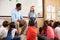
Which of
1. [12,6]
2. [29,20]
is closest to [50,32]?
[29,20]

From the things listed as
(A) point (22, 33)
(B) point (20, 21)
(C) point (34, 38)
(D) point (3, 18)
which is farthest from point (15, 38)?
(D) point (3, 18)

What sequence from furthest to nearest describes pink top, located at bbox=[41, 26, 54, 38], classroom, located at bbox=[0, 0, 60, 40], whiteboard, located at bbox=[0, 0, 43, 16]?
whiteboard, located at bbox=[0, 0, 43, 16], pink top, located at bbox=[41, 26, 54, 38], classroom, located at bbox=[0, 0, 60, 40]

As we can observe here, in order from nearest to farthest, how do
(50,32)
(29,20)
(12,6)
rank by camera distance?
(50,32) → (29,20) → (12,6)

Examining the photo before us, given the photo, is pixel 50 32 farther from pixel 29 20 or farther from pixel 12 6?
pixel 12 6

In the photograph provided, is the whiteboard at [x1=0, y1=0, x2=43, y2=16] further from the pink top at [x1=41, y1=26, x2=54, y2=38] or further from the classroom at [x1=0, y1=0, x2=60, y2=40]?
the pink top at [x1=41, y1=26, x2=54, y2=38]

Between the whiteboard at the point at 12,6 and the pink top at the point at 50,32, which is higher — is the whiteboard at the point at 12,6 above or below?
above

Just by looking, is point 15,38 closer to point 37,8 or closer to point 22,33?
point 22,33

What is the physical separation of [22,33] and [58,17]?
3826mm

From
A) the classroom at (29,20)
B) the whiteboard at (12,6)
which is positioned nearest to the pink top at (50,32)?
the classroom at (29,20)

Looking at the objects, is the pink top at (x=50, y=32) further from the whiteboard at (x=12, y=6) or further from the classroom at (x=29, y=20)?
the whiteboard at (x=12, y=6)

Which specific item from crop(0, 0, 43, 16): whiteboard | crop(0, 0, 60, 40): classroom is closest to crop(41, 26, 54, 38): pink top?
crop(0, 0, 60, 40): classroom

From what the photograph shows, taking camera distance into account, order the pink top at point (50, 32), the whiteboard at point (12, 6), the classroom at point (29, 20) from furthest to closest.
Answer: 1. the whiteboard at point (12, 6)
2. the pink top at point (50, 32)
3. the classroom at point (29, 20)

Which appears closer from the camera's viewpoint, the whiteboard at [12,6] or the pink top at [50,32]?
the pink top at [50,32]

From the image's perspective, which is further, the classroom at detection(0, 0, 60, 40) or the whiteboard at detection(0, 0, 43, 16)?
the whiteboard at detection(0, 0, 43, 16)
